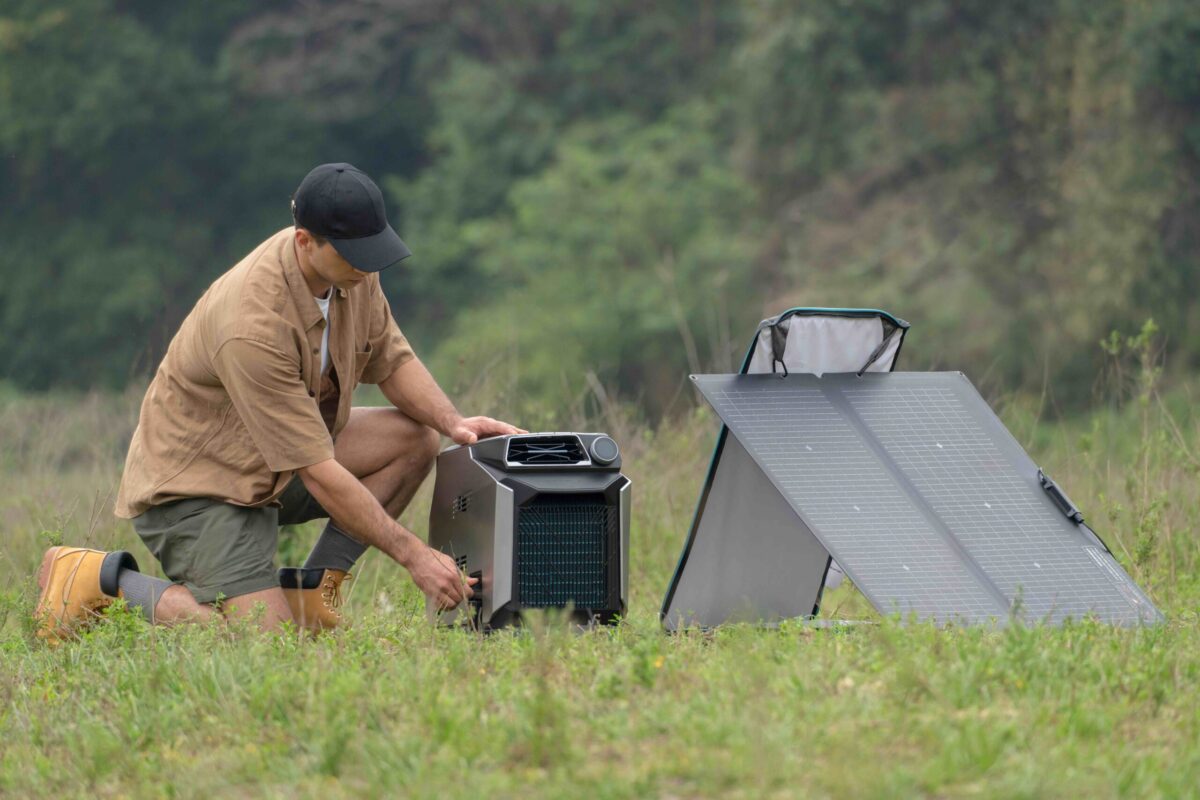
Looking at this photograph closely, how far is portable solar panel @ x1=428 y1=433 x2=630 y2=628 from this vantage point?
179 inches

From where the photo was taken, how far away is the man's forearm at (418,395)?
5254 millimetres

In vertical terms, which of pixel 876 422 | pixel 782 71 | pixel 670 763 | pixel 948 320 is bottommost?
pixel 948 320

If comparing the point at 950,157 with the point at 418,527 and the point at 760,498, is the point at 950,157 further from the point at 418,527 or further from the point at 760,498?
the point at 760,498

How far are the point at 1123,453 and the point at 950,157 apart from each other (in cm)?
1187

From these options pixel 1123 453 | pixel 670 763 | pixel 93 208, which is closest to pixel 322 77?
pixel 93 208

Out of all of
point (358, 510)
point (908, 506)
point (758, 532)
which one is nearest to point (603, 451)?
point (758, 532)

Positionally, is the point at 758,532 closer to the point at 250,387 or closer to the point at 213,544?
the point at 250,387

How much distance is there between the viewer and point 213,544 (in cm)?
486

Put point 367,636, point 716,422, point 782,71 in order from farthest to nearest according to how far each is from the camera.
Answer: point 782,71 < point 716,422 < point 367,636

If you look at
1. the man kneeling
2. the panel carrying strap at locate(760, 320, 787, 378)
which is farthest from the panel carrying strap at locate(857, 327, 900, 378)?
the man kneeling

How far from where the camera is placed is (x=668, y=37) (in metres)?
27.0

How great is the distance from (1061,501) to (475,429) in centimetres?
183

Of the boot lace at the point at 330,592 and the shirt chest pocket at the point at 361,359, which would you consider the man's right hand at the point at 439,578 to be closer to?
the boot lace at the point at 330,592

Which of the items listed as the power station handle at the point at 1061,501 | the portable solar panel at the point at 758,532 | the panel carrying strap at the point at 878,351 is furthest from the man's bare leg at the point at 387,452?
the power station handle at the point at 1061,501
